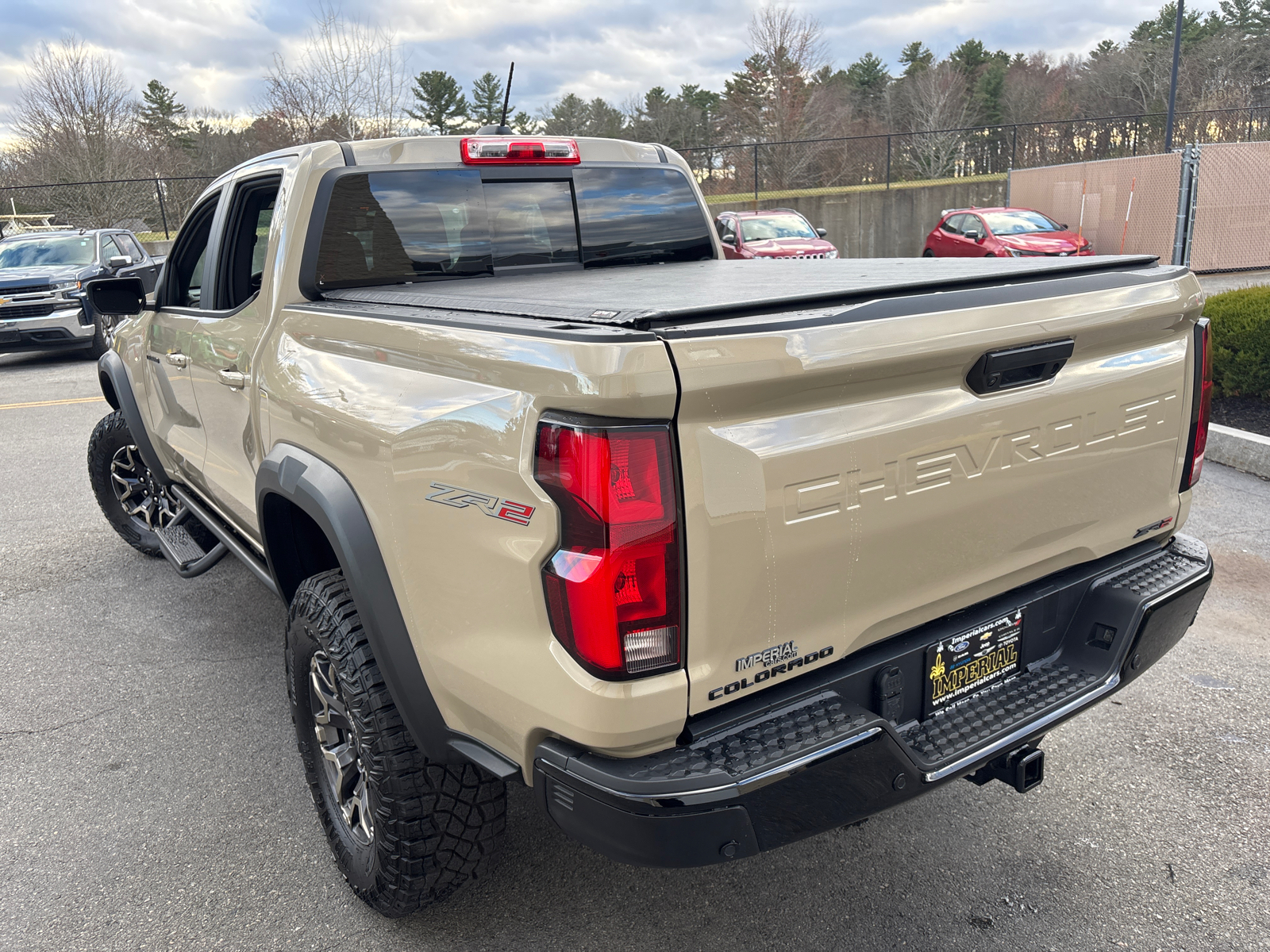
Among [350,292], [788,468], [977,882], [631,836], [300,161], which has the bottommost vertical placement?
[977,882]

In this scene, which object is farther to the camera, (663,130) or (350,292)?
(663,130)

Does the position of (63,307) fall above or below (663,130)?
below

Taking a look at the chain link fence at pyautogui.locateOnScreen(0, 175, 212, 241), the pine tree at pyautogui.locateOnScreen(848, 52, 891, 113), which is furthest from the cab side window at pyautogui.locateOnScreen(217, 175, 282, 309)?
the pine tree at pyautogui.locateOnScreen(848, 52, 891, 113)

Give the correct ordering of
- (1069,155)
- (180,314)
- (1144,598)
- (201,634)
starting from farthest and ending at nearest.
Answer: (1069,155) → (201,634) → (180,314) → (1144,598)

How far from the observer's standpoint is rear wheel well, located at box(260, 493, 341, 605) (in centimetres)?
287

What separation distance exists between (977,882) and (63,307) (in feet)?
46.0

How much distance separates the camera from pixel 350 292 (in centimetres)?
306

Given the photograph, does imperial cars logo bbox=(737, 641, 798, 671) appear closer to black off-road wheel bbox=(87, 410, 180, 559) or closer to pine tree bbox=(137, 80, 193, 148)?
black off-road wheel bbox=(87, 410, 180, 559)

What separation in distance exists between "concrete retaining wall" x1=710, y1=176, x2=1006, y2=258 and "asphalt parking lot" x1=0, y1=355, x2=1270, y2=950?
25627mm

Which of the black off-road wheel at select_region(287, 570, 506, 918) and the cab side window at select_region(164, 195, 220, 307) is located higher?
the cab side window at select_region(164, 195, 220, 307)

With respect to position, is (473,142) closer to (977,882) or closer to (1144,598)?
(1144,598)

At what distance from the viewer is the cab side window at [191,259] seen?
394 cm

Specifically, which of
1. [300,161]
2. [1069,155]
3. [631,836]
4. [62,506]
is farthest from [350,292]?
[1069,155]

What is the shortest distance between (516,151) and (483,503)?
2.14 meters
